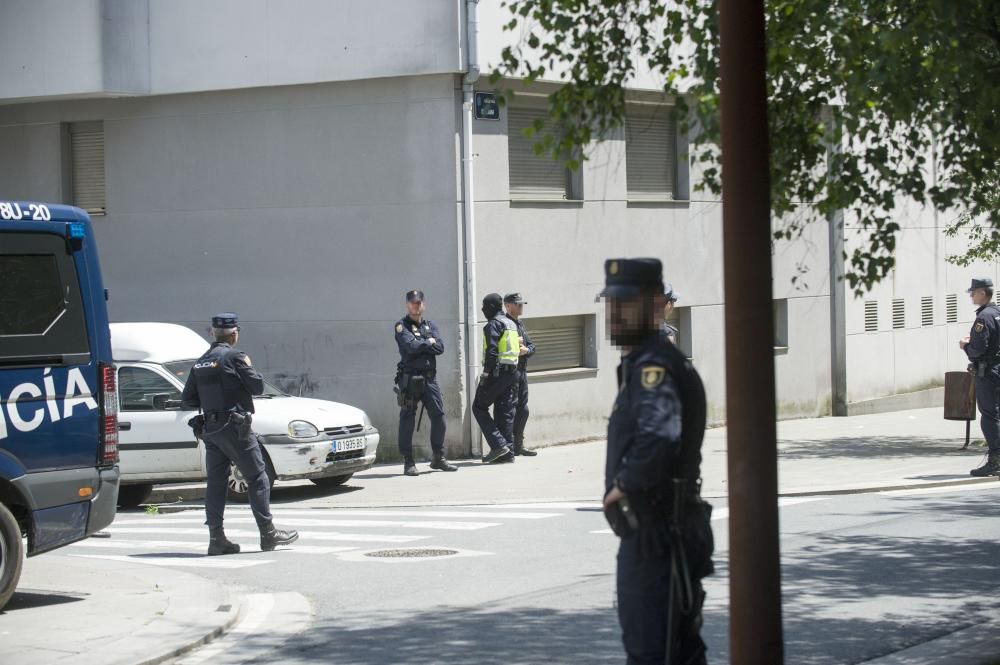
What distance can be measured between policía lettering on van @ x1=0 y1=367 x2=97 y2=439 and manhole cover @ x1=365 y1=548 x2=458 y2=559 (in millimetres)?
2823

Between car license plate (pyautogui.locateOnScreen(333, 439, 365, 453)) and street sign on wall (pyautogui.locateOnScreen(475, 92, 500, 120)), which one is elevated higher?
street sign on wall (pyautogui.locateOnScreen(475, 92, 500, 120))

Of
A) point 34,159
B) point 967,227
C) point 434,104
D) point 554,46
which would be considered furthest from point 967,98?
point 967,227

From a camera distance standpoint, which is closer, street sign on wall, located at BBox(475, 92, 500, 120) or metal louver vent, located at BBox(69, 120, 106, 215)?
street sign on wall, located at BBox(475, 92, 500, 120)

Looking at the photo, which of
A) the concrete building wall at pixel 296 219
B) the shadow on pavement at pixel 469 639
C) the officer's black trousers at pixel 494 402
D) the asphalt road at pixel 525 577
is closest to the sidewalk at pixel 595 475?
the officer's black trousers at pixel 494 402

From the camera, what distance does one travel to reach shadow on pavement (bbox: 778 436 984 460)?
1759 centimetres

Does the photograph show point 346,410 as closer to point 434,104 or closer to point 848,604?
point 434,104

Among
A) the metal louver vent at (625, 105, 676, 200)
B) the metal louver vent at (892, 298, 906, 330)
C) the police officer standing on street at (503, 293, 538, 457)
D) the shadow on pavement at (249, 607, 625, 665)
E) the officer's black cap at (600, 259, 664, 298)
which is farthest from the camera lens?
the metal louver vent at (892, 298, 906, 330)

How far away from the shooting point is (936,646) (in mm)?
7355

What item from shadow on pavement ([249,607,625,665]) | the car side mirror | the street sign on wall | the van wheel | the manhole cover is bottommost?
the manhole cover

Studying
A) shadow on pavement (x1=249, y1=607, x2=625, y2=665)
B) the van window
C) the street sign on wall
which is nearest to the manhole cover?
shadow on pavement (x1=249, y1=607, x2=625, y2=665)

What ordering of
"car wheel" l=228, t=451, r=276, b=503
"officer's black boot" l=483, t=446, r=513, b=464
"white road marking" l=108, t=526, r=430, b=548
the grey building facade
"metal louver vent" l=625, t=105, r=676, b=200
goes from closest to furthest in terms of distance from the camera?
"white road marking" l=108, t=526, r=430, b=548
"car wheel" l=228, t=451, r=276, b=503
"officer's black boot" l=483, t=446, r=513, b=464
the grey building facade
"metal louver vent" l=625, t=105, r=676, b=200

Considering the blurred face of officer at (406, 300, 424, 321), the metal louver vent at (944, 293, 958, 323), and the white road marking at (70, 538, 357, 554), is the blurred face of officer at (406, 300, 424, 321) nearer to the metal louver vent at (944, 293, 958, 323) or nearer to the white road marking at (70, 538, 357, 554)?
the white road marking at (70, 538, 357, 554)

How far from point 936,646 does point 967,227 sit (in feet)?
60.6

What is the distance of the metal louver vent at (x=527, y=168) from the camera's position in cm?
1861
